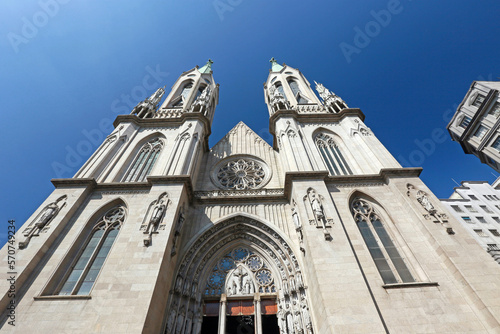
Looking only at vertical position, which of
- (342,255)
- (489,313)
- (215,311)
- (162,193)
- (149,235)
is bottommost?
(489,313)

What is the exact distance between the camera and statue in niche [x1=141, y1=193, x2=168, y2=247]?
874 centimetres

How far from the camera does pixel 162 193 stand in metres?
10.6

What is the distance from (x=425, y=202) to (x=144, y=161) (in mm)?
14884

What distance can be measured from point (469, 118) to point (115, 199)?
36.0 m

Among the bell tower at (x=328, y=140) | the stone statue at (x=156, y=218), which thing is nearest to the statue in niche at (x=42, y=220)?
the stone statue at (x=156, y=218)

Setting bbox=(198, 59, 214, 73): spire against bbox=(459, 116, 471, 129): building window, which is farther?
bbox=(198, 59, 214, 73): spire

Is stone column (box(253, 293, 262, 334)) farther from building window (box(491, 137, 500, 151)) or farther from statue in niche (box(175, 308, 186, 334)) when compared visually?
building window (box(491, 137, 500, 151))

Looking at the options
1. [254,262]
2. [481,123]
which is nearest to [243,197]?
[254,262]

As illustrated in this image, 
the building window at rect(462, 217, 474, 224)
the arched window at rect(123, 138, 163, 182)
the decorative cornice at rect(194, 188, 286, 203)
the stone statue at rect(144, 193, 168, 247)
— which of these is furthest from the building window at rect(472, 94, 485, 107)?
the stone statue at rect(144, 193, 168, 247)

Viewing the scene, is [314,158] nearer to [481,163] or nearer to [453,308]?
[453,308]

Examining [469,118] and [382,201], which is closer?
[382,201]

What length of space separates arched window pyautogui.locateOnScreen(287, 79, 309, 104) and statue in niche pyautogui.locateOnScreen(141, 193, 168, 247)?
52.6 ft

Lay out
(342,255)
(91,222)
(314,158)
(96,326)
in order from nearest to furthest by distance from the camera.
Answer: (96,326)
(342,255)
(91,222)
(314,158)

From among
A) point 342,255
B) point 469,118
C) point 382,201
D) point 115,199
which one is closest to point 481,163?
point 469,118
